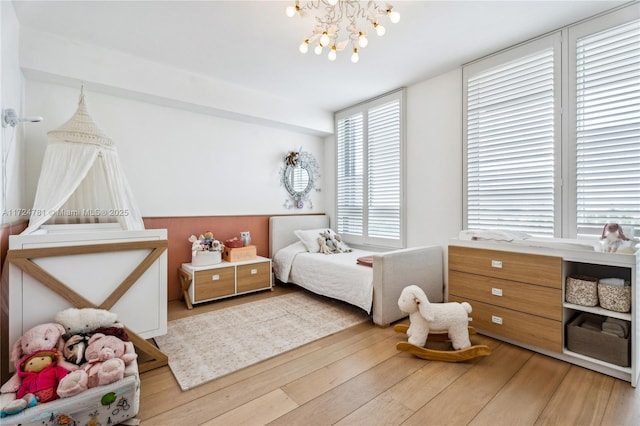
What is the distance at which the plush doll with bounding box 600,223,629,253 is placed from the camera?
1.88 metres

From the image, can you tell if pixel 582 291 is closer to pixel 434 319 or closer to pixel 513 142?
pixel 434 319

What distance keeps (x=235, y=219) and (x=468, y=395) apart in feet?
10.3

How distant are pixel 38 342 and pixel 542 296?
10.5 ft

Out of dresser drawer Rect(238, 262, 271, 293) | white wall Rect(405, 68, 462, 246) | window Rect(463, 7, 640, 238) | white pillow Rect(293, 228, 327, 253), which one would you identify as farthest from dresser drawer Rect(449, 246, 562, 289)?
dresser drawer Rect(238, 262, 271, 293)

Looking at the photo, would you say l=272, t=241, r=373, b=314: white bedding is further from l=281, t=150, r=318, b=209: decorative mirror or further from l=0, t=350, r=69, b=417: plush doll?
l=0, t=350, r=69, b=417: plush doll

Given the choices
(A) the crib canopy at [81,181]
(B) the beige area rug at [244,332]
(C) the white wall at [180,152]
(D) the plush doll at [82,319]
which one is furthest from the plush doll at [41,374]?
(C) the white wall at [180,152]

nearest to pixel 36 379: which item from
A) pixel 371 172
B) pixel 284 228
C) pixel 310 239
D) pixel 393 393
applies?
pixel 393 393

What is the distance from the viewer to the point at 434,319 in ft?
6.93

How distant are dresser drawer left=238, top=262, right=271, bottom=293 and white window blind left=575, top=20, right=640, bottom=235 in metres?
3.21

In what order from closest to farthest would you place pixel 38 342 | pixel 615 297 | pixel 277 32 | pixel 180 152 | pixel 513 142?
1. pixel 38 342
2. pixel 615 297
3. pixel 277 32
4. pixel 513 142
5. pixel 180 152

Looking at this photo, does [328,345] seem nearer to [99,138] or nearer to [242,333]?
[242,333]

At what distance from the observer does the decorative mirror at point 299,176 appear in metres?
Answer: 4.36

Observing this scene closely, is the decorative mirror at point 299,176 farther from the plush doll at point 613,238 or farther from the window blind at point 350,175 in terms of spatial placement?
the plush doll at point 613,238

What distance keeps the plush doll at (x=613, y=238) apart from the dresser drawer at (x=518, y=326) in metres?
0.60
